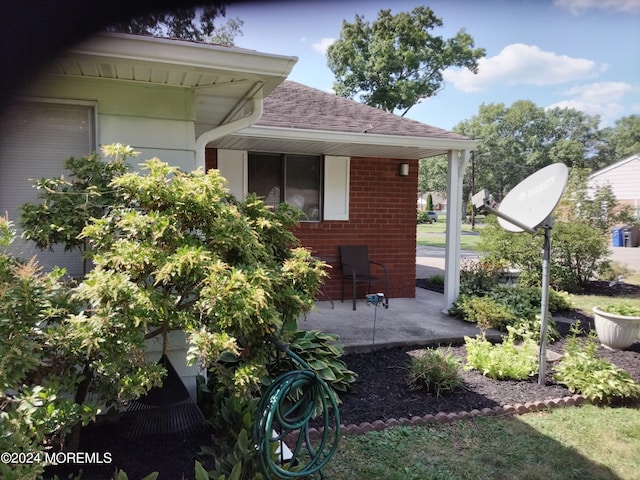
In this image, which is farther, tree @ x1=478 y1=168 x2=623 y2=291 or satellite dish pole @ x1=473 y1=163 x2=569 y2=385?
tree @ x1=478 y1=168 x2=623 y2=291

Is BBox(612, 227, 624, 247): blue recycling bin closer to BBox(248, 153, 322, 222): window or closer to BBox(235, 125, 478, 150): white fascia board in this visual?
BBox(235, 125, 478, 150): white fascia board

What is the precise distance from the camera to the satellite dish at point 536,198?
3816 millimetres

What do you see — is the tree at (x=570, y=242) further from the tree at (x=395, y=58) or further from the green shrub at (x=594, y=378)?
the tree at (x=395, y=58)

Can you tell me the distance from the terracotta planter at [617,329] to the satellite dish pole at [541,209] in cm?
154

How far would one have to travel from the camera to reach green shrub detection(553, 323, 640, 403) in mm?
3574

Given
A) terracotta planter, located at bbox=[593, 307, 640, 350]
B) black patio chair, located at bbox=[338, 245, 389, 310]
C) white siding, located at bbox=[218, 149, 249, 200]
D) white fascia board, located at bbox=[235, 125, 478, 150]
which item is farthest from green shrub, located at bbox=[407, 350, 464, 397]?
white siding, located at bbox=[218, 149, 249, 200]

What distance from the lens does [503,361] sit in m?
4.12

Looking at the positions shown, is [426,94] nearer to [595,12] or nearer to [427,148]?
[427,148]

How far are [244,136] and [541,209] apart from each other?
3541 mm

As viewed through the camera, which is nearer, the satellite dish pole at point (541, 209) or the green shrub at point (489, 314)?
the satellite dish pole at point (541, 209)

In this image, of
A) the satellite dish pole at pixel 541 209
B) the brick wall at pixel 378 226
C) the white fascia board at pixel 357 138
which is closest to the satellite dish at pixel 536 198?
the satellite dish pole at pixel 541 209

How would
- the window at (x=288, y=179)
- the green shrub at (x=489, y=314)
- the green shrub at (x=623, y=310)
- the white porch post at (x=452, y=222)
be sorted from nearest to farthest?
A: the green shrub at (x=623, y=310)
the green shrub at (x=489, y=314)
the white porch post at (x=452, y=222)
the window at (x=288, y=179)

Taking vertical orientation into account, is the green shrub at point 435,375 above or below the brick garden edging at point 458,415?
above

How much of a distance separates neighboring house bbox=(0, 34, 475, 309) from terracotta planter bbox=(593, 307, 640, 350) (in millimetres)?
1867
